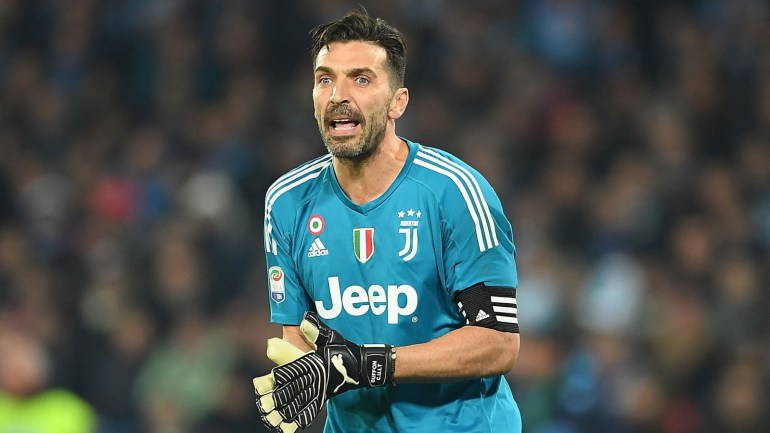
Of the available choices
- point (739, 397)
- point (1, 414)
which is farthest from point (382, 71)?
point (1, 414)

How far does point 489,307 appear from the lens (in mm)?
3725

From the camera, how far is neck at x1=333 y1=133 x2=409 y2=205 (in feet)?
12.9

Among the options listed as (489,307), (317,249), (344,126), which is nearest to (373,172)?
(344,126)

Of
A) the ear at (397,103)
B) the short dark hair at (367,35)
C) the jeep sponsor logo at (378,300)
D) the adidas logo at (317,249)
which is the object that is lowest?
the jeep sponsor logo at (378,300)

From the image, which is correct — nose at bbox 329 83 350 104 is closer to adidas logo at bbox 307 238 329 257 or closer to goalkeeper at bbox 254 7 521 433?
goalkeeper at bbox 254 7 521 433

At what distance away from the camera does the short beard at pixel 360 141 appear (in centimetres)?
381

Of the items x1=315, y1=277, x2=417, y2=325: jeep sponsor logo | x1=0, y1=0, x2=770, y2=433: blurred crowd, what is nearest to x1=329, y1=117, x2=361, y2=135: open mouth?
x1=315, y1=277, x2=417, y2=325: jeep sponsor logo

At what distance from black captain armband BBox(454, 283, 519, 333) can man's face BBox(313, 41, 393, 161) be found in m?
0.58

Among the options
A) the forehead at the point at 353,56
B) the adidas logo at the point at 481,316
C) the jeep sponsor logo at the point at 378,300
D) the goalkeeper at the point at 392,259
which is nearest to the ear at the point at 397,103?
the goalkeeper at the point at 392,259

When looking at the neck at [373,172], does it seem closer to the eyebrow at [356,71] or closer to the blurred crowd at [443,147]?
the eyebrow at [356,71]

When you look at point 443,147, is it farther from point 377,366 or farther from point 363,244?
point 377,366

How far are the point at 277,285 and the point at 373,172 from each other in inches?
20.3

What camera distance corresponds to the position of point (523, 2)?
34.8 ft

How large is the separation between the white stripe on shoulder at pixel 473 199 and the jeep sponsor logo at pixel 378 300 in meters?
0.29
